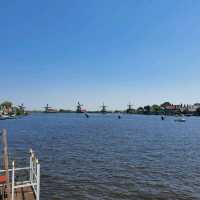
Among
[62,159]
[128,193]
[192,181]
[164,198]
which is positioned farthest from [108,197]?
[62,159]

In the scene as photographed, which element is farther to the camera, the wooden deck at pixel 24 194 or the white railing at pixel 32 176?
the wooden deck at pixel 24 194

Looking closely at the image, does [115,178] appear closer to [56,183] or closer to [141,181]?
[141,181]

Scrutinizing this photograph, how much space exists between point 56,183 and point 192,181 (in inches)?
458

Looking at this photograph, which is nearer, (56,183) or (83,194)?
(83,194)

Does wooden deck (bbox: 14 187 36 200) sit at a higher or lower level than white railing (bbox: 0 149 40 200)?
lower

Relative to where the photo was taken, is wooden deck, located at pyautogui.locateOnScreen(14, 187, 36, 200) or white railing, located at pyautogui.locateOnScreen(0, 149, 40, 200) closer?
white railing, located at pyautogui.locateOnScreen(0, 149, 40, 200)

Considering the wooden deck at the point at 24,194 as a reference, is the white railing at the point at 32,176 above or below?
above

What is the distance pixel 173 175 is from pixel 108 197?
9.03 meters

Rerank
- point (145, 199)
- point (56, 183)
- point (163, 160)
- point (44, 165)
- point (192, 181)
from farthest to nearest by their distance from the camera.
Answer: point (163, 160), point (44, 165), point (192, 181), point (56, 183), point (145, 199)

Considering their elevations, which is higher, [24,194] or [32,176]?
[32,176]

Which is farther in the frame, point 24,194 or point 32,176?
point 32,176

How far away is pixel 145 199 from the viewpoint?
17.8 m

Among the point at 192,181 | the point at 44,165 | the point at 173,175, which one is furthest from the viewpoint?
the point at 44,165

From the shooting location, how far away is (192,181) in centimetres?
2248
